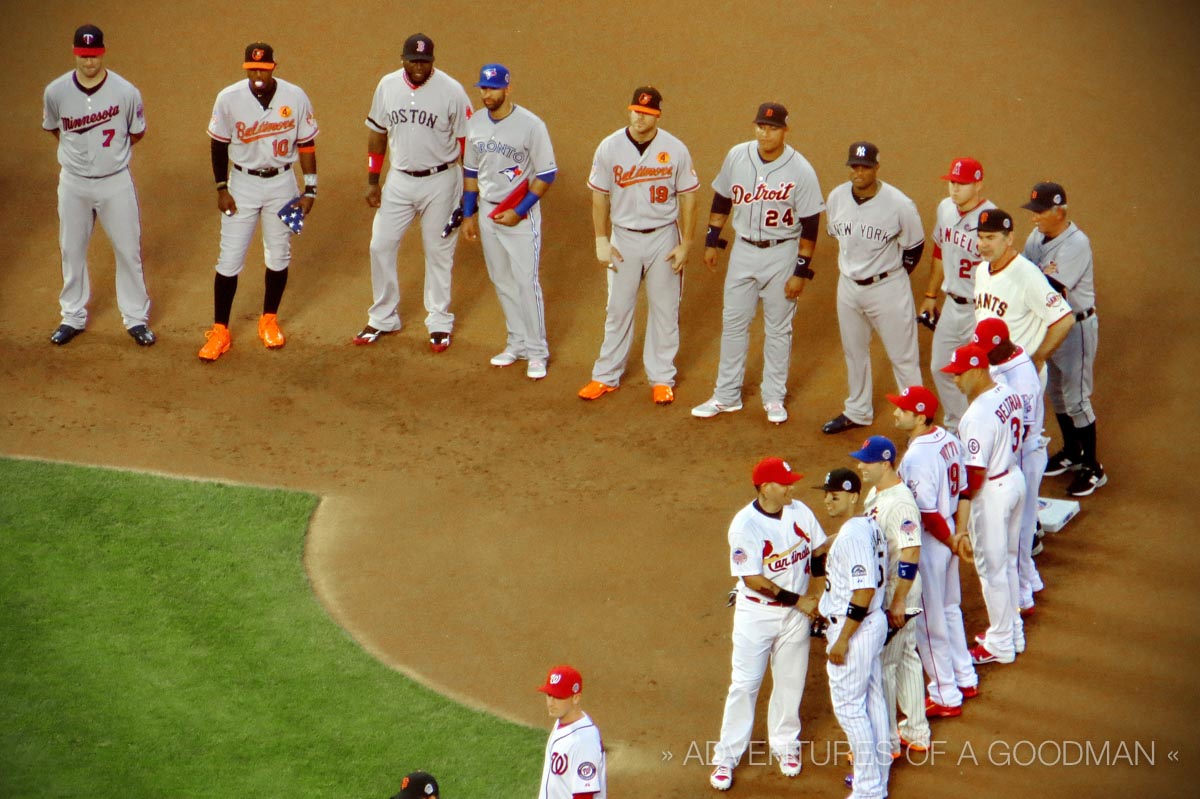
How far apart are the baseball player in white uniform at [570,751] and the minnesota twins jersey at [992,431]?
2.57m

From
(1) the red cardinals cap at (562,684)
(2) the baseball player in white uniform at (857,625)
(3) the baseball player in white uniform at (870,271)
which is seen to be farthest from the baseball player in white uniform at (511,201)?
(1) the red cardinals cap at (562,684)

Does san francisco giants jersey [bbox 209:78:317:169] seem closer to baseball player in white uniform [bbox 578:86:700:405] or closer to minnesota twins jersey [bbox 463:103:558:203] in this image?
minnesota twins jersey [bbox 463:103:558:203]

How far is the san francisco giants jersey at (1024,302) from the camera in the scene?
26.9 ft

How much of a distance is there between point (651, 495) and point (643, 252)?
1987 mm

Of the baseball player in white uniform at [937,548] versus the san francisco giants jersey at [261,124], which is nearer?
the baseball player in white uniform at [937,548]

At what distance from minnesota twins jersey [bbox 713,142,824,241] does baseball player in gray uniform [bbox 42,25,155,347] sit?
459 cm

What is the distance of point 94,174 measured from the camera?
11.0 m

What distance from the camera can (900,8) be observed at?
503 inches

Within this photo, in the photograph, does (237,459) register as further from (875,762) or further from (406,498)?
(875,762)

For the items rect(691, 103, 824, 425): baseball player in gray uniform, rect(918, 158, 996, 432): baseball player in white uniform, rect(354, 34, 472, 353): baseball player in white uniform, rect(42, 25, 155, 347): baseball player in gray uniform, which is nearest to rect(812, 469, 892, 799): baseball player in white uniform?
rect(918, 158, 996, 432): baseball player in white uniform

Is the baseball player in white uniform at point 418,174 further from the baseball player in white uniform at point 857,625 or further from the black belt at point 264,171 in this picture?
the baseball player in white uniform at point 857,625

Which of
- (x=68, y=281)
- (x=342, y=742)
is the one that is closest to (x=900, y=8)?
(x=68, y=281)

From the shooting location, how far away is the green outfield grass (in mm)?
6895

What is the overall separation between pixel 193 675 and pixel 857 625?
11.5 feet
